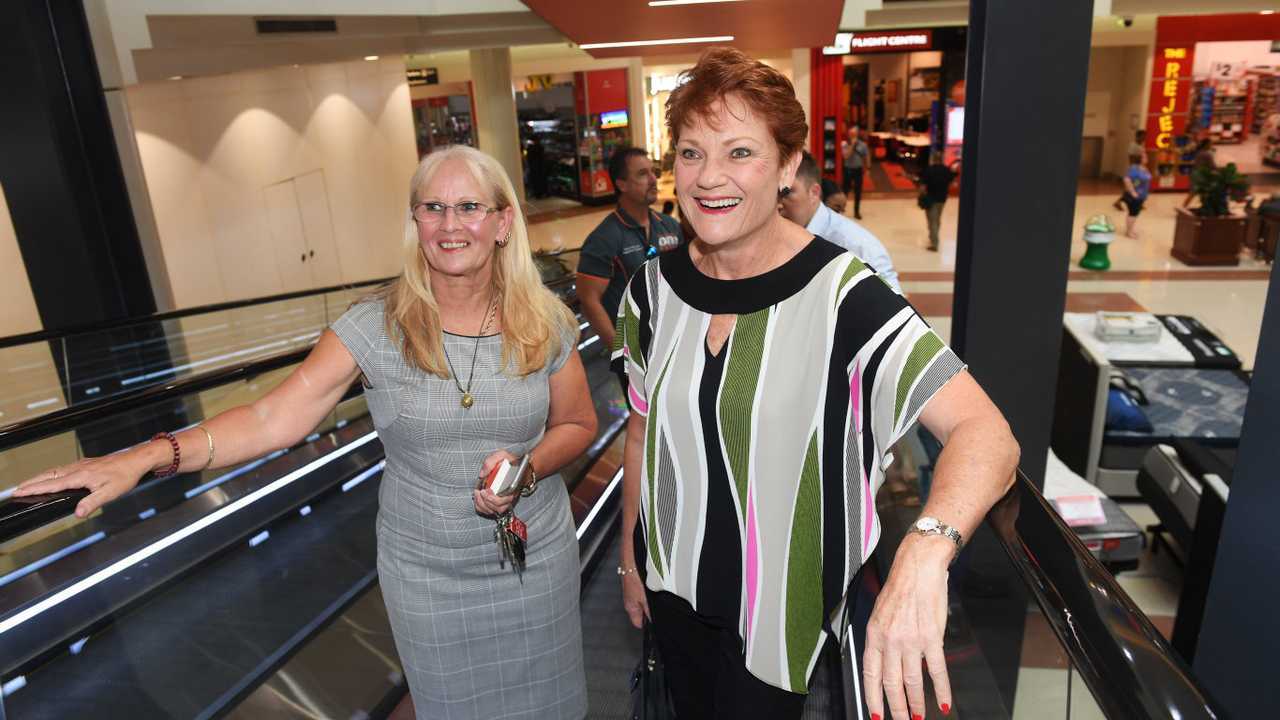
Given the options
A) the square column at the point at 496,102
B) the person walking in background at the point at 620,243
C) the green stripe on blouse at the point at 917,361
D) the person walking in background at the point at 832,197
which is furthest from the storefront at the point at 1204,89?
the green stripe on blouse at the point at 917,361

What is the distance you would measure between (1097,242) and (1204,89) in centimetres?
1182

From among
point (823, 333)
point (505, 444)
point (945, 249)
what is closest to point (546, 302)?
point (505, 444)

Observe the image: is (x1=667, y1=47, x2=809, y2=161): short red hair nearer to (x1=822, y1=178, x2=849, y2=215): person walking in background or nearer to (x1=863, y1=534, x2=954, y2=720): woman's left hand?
(x1=863, y1=534, x2=954, y2=720): woman's left hand

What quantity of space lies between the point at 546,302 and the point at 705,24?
24.9 ft

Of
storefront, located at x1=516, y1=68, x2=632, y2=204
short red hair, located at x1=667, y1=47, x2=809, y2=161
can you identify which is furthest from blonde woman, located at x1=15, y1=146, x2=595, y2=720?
storefront, located at x1=516, y1=68, x2=632, y2=204

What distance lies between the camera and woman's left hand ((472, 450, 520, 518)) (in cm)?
207

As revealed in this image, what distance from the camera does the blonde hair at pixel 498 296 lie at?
7.33 ft

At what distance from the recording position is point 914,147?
25469 millimetres

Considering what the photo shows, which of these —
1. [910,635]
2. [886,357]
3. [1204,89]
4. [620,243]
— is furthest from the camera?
[1204,89]

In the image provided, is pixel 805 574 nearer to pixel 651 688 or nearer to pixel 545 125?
pixel 651 688

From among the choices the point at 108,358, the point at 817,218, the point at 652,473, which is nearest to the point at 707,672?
the point at 652,473

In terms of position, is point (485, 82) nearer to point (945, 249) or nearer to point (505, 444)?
point (945, 249)

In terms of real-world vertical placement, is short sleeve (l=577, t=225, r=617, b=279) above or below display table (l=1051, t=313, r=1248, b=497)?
above

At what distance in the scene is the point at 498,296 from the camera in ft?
7.83
